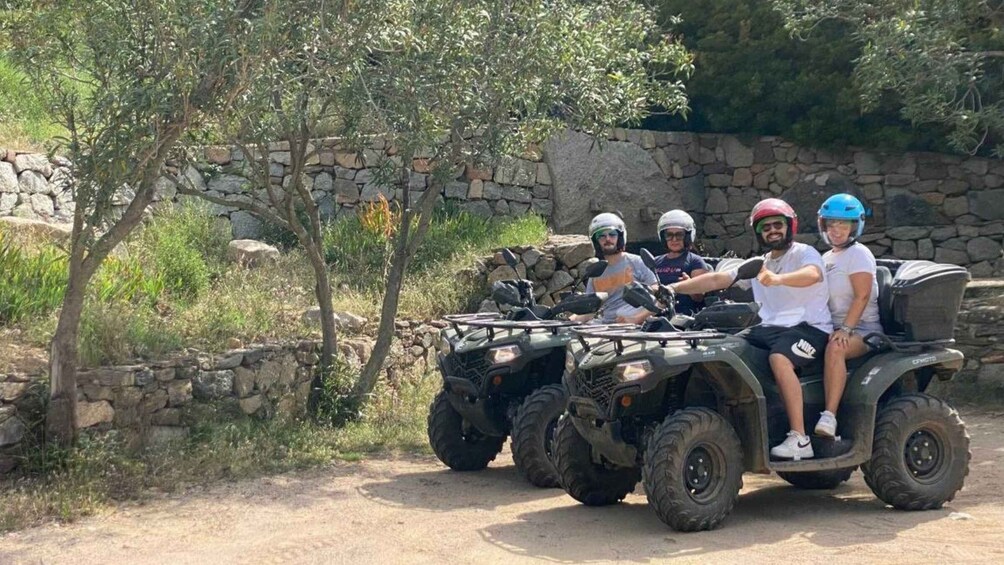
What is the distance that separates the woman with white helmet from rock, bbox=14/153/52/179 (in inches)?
278

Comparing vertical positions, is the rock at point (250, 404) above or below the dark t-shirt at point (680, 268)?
below

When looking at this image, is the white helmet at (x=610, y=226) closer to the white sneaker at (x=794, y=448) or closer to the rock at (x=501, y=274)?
the white sneaker at (x=794, y=448)

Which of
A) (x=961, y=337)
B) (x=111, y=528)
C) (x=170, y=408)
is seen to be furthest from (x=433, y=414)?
(x=961, y=337)

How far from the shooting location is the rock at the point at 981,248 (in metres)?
16.5

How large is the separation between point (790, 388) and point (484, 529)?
6.35 ft

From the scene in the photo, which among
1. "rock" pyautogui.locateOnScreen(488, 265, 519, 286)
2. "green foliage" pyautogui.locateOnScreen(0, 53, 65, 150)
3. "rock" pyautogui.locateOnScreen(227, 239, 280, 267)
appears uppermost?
"green foliage" pyautogui.locateOnScreen(0, 53, 65, 150)

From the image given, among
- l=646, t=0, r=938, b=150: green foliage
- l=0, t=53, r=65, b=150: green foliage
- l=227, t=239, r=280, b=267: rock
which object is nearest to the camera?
l=227, t=239, r=280, b=267: rock

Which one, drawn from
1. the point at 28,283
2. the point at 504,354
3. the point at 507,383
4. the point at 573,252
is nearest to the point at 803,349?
the point at 504,354

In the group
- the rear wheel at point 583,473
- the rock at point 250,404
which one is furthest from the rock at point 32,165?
the rear wheel at point 583,473

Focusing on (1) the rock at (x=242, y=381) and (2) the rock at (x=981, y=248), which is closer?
(1) the rock at (x=242, y=381)

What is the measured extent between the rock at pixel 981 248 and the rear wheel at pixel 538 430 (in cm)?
990

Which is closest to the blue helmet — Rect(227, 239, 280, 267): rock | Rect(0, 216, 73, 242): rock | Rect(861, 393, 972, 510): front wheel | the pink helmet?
the pink helmet

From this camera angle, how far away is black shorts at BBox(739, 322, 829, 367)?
737 centimetres

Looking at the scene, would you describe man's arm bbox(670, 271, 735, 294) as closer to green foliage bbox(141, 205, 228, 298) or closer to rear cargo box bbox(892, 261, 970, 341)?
rear cargo box bbox(892, 261, 970, 341)
